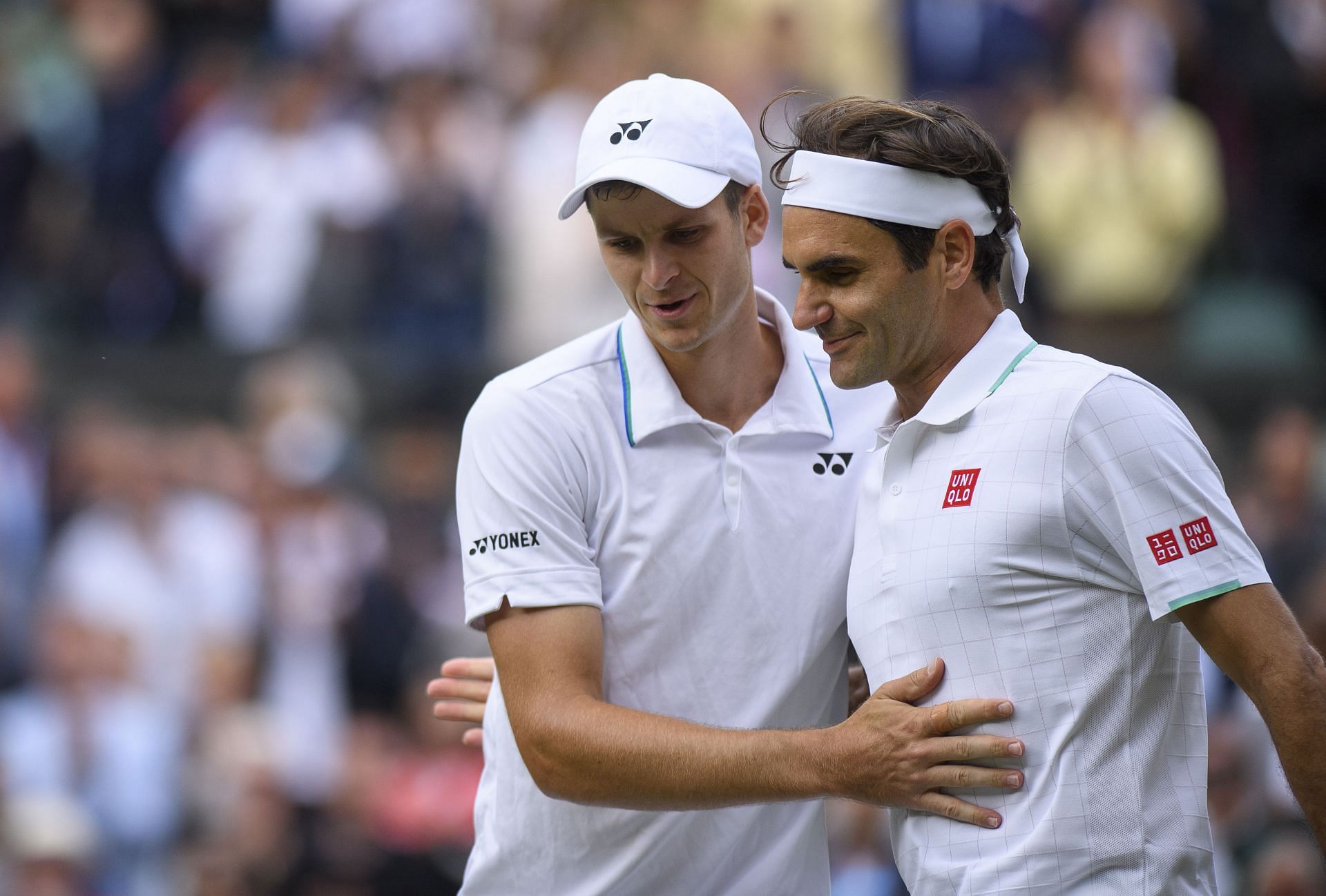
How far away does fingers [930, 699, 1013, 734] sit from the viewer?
292 cm

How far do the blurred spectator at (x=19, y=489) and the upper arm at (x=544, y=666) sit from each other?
18.7 ft

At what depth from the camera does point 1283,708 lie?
8.99 ft

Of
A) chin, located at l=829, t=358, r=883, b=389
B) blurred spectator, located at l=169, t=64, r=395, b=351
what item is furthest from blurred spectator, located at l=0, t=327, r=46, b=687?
chin, located at l=829, t=358, r=883, b=389

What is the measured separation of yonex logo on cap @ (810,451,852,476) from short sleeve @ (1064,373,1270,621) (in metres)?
0.71

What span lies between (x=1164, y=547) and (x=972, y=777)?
49 centimetres

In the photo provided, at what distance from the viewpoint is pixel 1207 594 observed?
279cm

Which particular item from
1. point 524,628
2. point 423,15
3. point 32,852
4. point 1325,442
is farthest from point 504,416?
point 423,15

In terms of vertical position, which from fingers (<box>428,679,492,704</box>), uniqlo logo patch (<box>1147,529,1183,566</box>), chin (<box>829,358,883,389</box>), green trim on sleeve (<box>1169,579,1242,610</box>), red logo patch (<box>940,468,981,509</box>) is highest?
chin (<box>829,358,883,389</box>)

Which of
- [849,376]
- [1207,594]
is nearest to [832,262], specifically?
[849,376]

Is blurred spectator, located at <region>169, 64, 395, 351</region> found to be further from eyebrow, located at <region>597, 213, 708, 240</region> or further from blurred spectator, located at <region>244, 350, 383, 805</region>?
eyebrow, located at <region>597, 213, 708, 240</region>

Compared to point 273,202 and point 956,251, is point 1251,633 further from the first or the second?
point 273,202

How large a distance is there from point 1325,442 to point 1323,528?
1189mm

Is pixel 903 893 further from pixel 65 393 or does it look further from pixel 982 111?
pixel 65 393

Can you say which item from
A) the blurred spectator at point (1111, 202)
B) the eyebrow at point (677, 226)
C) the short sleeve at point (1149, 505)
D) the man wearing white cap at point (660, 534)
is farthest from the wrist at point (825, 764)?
the blurred spectator at point (1111, 202)
